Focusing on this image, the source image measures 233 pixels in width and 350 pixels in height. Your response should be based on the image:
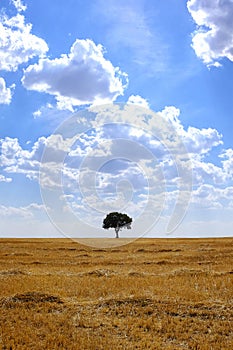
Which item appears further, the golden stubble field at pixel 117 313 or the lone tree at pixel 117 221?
the lone tree at pixel 117 221

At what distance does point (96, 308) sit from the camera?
595 inches

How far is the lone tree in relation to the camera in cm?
9812

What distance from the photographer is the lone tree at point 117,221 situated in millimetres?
98125

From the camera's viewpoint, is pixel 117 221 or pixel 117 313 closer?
pixel 117 313

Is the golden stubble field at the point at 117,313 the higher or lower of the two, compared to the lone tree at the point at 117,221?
lower

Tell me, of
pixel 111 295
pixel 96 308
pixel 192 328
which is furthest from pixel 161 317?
pixel 111 295

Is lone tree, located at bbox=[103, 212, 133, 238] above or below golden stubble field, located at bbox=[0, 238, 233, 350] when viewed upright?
above

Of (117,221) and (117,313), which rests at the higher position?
(117,221)

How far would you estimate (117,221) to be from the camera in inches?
3863

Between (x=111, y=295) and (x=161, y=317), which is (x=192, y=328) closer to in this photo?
(x=161, y=317)

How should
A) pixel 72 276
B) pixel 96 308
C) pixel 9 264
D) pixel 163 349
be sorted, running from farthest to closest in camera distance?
1. pixel 9 264
2. pixel 72 276
3. pixel 96 308
4. pixel 163 349

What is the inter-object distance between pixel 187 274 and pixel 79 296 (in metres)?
8.63

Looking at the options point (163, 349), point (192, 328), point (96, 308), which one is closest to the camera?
point (163, 349)

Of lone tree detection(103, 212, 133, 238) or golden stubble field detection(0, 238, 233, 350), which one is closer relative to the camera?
golden stubble field detection(0, 238, 233, 350)
